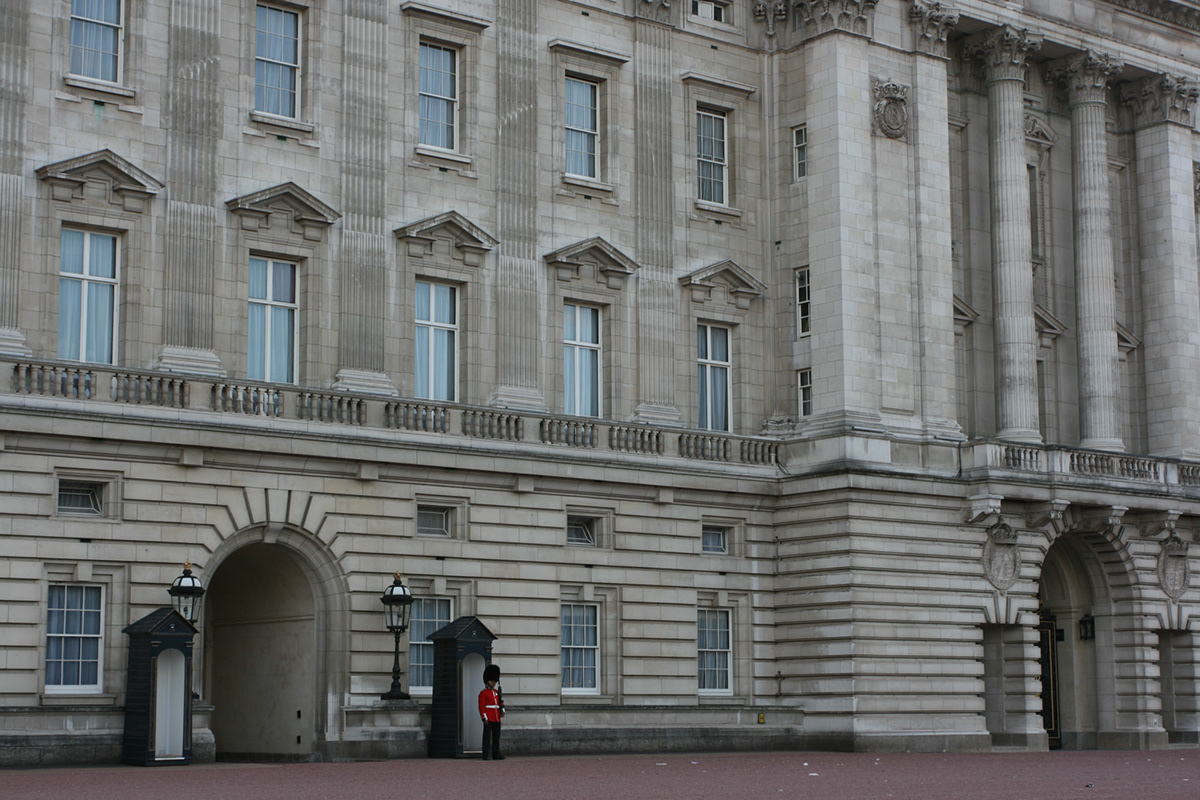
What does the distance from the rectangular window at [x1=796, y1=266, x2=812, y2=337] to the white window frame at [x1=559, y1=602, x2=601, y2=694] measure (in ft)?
30.3

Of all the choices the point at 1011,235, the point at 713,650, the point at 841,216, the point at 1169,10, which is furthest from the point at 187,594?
the point at 1169,10

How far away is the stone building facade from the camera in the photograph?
115 feet

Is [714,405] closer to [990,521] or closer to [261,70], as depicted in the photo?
[990,521]

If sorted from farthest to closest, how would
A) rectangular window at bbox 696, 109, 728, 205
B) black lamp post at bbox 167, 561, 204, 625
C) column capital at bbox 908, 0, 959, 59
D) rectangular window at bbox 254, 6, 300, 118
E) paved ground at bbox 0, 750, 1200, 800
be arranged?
column capital at bbox 908, 0, 959, 59
rectangular window at bbox 696, 109, 728, 205
rectangular window at bbox 254, 6, 300, 118
black lamp post at bbox 167, 561, 204, 625
paved ground at bbox 0, 750, 1200, 800

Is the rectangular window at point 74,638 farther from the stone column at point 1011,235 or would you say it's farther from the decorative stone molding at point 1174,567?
the decorative stone molding at point 1174,567

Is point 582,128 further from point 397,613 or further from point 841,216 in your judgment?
point 397,613

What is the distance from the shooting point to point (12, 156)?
1342 inches

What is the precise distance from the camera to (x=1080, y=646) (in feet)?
167

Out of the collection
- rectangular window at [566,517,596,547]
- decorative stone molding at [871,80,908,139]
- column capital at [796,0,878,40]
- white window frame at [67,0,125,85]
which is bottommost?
rectangular window at [566,517,596,547]

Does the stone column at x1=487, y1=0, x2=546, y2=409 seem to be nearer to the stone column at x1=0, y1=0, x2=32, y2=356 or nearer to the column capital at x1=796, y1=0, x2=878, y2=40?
the column capital at x1=796, y1=0, x2=878, y2=40

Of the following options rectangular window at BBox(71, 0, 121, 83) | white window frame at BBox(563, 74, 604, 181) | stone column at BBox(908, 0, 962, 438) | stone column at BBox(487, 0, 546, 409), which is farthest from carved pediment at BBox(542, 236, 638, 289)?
rectangular window at BBox(71, 0, 121, 83)

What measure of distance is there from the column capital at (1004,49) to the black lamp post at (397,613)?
2323cm

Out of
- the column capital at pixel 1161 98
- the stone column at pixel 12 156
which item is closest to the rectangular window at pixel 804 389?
the column capital at pixel 1161 98

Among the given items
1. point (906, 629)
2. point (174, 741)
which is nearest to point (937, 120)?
point (906, 629)
